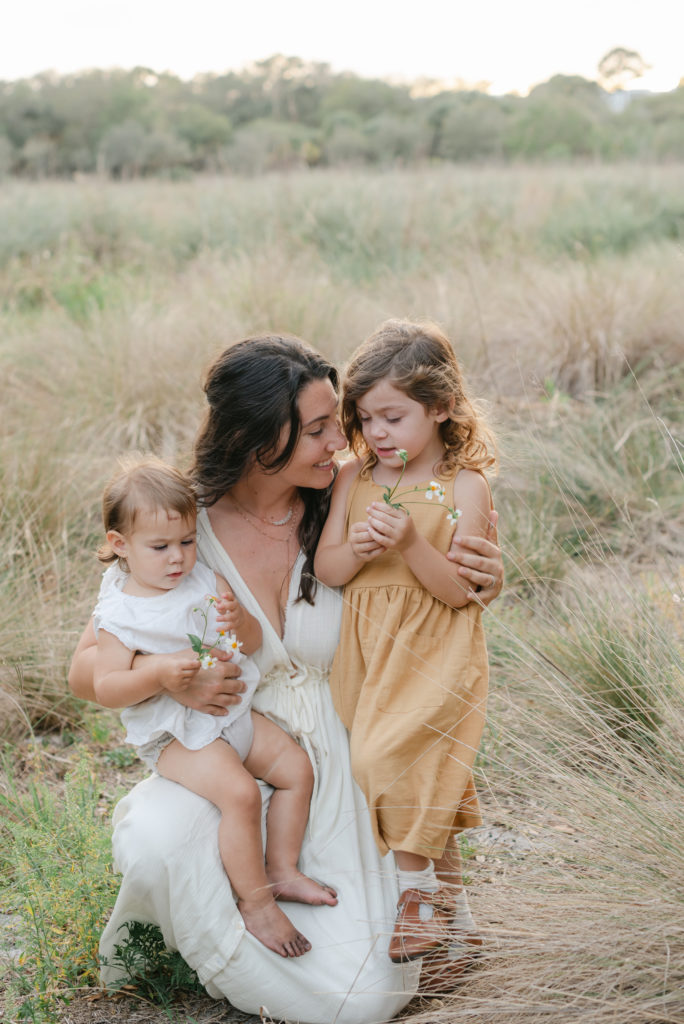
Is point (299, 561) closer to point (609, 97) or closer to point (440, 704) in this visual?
point (440, 704)

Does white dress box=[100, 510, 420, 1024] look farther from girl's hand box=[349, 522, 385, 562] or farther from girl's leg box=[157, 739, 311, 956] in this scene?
girl's hand box=[349, 522, 385, 562]

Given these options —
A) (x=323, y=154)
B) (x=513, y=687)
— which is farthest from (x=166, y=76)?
(x=513, y=687)

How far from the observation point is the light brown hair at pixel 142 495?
225cm

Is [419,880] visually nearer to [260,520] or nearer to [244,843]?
[244,843]

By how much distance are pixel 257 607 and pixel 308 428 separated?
44cm

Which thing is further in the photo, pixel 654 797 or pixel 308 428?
pixel 308 428

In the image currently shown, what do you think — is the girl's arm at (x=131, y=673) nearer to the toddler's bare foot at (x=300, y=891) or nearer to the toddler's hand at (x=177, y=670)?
the toddler's hand at (x=177, y=670)

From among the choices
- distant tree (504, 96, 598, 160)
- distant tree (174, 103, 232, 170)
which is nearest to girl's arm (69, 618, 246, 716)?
distant tree (504, 96, 598, 160)

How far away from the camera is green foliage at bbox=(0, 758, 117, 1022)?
2.41 metres

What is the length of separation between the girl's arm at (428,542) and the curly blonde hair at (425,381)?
0.21 feet

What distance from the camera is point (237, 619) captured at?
2307 millimetres

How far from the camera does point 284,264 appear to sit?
747 centimetres

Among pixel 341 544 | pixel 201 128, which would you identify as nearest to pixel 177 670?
pixel 341 544

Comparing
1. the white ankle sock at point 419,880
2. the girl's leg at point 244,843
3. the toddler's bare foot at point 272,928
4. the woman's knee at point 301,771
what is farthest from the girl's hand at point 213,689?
the white ankle sock at point 419,880
